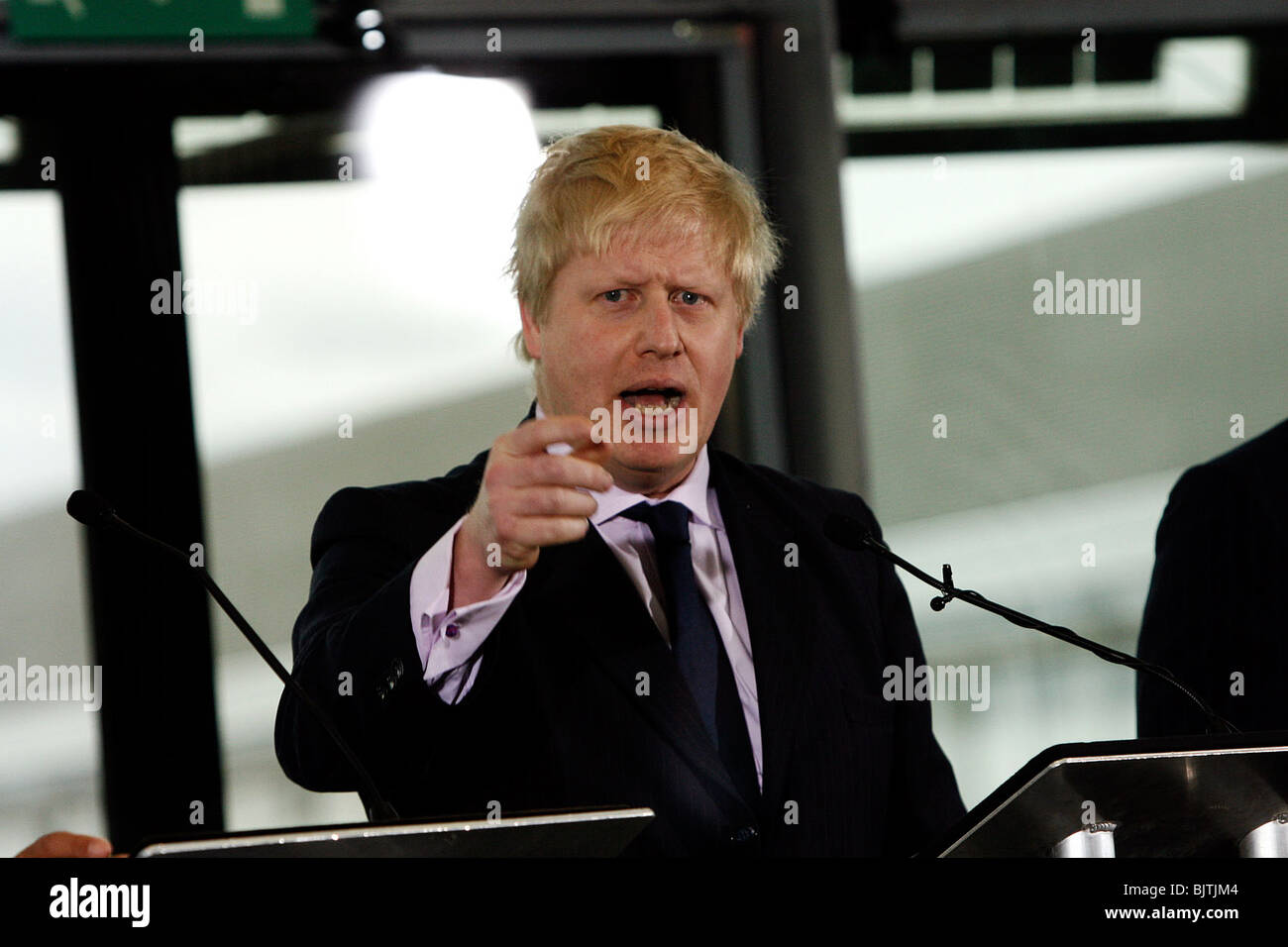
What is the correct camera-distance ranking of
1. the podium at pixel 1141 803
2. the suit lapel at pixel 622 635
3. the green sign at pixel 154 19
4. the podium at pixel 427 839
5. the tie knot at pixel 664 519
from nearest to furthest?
1. the podium at pixel 427 839
2. the podium at pixel 1141 803
3. the suit lapel at pixel 622 635
4. the tie knot at pixel 664 519
5. the green sign at pixel 154 19

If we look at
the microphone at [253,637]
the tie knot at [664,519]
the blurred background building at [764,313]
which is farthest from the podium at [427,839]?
the blurred background building at [764,313]

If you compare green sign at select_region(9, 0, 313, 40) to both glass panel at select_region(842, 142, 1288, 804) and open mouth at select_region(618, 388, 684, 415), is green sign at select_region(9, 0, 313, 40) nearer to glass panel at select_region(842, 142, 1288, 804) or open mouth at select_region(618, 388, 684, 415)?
glass panel at select_region(842, 142, 1288, 804)

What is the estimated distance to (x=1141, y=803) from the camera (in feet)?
3.51

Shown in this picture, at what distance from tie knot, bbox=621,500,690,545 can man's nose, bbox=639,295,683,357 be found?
200mm

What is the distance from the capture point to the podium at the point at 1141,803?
3.28ft

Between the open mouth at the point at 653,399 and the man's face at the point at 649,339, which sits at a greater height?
the man's face at the point at 649,339

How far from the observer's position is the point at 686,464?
1.77 meters

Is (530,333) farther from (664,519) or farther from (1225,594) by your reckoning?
(1225,594)

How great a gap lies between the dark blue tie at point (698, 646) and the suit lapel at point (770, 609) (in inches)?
1.2

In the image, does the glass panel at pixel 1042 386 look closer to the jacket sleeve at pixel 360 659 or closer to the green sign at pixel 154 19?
the green sign at pixel 154 19

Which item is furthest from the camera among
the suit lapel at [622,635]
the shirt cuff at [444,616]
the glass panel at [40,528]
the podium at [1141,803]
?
the glass panel at [40,528]

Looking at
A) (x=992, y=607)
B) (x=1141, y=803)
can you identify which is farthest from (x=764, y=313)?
(x=1141, y=803)

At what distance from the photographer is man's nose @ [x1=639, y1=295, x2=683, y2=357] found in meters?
1.74

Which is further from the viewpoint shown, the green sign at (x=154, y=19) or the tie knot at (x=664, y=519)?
the green sign at (x=154, y=19)
